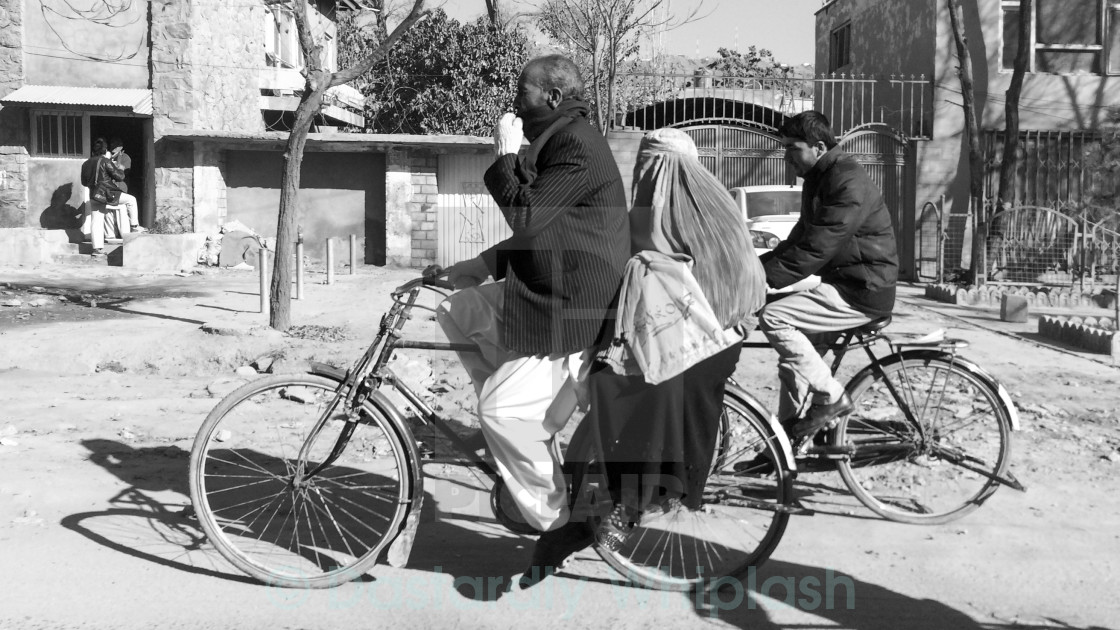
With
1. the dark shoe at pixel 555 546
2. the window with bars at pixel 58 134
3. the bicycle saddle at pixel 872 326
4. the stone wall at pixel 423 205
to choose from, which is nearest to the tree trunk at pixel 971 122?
the stone wall at pixel 423 205

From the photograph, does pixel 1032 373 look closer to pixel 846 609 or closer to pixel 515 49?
pixel 846 609

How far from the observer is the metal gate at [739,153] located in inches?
747

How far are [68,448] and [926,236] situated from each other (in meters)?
16.3

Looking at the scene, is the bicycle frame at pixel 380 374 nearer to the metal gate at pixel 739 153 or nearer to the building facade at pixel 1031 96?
the metal gate at pixel 739 153

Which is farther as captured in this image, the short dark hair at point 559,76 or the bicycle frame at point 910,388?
the bicycle frame at point 910,388

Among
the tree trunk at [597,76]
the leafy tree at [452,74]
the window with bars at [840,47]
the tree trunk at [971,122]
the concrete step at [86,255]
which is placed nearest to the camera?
the tree trunk at [971,122]

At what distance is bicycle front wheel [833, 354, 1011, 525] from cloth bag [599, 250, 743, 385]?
55.4 inches

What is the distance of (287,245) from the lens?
426 inches

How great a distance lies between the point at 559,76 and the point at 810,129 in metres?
1.54

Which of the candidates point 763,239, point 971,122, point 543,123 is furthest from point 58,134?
point 543,123

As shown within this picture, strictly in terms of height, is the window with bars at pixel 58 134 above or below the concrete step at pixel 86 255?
above

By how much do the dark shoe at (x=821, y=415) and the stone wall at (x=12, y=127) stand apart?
61.7 ft

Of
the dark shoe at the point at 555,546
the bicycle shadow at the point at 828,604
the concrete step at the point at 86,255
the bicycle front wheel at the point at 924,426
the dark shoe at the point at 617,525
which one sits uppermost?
the concrete step at the point at 86,255

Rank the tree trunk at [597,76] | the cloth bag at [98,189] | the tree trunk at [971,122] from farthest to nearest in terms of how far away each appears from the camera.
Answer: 1. the tree trunk at [597,76]
2. the cloth bag at [98,189]
3. the tree trunk at [971,122]
